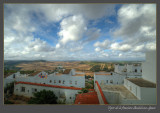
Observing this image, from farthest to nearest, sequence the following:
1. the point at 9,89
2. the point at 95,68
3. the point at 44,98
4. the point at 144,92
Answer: the point at 95,68 → the point at 9,89 → the point at 44,98 → the point at 144,92

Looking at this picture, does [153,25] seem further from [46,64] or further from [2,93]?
[2,93]

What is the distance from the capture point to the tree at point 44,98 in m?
2.15

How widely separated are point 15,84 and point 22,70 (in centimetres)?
78

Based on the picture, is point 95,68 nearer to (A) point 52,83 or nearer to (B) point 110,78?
(B) point 110,78

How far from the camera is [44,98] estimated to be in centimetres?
217

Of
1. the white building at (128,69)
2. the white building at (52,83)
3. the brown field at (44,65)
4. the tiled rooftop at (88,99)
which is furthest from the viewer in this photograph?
the white building at (128,69)

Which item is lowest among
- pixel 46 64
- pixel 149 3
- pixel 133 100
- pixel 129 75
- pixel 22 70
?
pixel 133 100

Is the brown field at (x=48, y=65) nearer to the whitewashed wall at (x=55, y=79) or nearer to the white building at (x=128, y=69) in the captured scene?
the whitewashed wall at (x=55, y=79)

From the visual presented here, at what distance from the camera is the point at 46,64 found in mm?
2619

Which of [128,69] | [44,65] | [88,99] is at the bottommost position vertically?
[88,99]

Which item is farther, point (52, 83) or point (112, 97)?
point (52, 83)

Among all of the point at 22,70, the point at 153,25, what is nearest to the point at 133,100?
the point at 153,25

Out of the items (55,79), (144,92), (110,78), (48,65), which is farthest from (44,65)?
(144,92)

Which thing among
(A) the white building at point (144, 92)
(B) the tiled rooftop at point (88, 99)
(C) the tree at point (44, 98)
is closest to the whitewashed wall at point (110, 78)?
(A) the white building at point (144, 92)
